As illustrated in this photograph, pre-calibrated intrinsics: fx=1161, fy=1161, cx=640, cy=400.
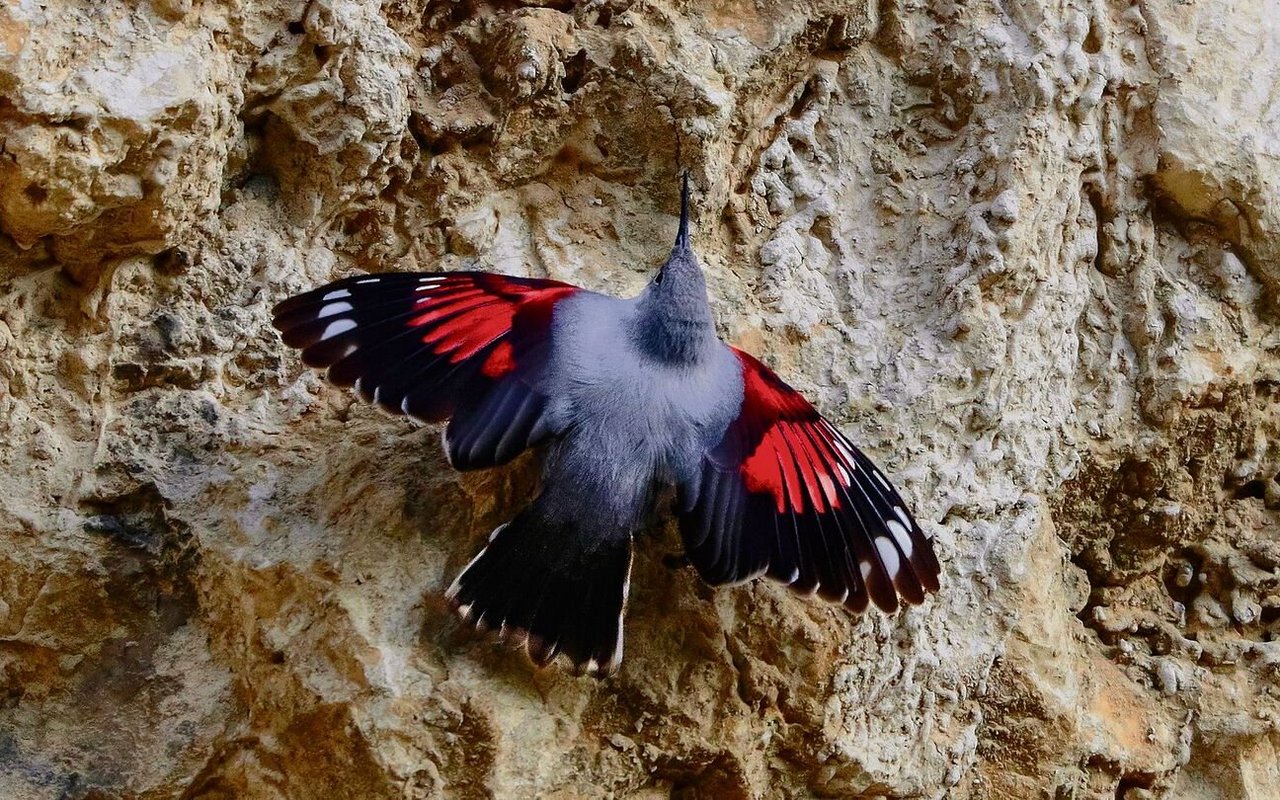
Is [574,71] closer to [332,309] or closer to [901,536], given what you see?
[332,309]

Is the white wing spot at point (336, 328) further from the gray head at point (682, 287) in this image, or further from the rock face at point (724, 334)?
the gray head at point (682, 287)

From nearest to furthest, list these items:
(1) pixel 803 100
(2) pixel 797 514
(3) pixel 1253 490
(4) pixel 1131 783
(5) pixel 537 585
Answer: (5) pixel 537 585
(2) pixel 797 514
(4) pixel 1131 783
(1) pixel 803 100
(3) pixel 1253 490

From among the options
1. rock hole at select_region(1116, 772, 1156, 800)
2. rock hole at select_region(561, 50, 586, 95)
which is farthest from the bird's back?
rock hole at select_region(1116, 772, 1156, 800)

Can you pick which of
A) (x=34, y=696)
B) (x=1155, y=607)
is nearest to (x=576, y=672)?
(x=34, y=696)

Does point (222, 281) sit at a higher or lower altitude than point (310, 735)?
higher

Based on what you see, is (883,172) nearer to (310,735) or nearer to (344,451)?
(344,451)

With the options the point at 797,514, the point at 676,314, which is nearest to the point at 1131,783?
the point at 797,514
